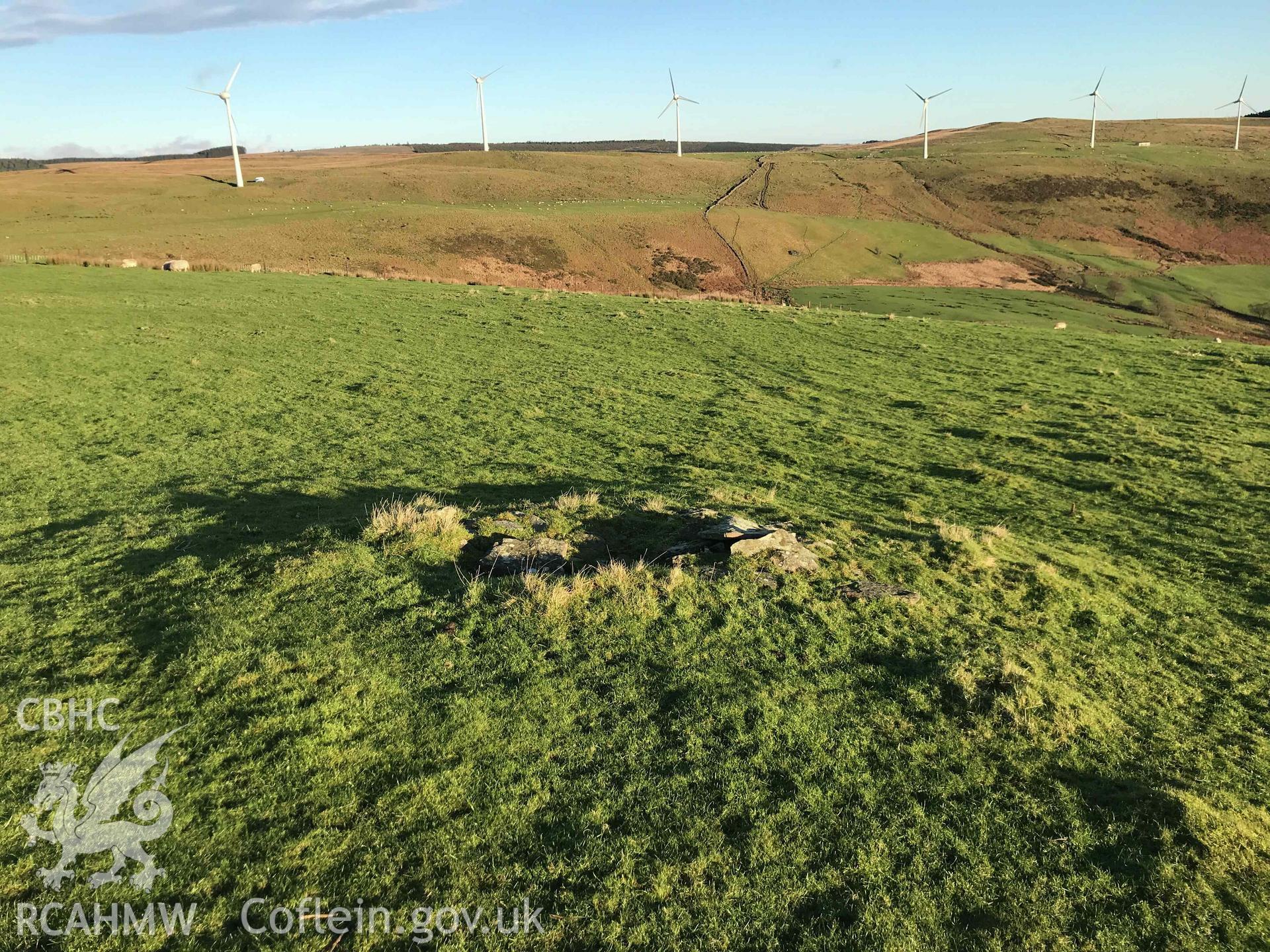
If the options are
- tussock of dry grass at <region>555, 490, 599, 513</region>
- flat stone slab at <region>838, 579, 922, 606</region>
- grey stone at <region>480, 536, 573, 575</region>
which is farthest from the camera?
tussock of dry grass at <region>555, 490, 599, 513</region>

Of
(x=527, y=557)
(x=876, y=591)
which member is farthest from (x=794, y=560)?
(x=527, y=557)

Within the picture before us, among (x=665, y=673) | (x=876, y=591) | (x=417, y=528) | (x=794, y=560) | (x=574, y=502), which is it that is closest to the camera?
(x=665, y=673)

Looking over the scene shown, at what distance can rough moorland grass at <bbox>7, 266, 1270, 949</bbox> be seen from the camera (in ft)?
19.7

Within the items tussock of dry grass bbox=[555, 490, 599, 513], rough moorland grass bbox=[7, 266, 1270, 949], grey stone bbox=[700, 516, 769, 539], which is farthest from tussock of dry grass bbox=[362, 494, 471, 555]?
grey stone bbox=[700, 516, 769, 539]

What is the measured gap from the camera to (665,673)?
8.86 metres

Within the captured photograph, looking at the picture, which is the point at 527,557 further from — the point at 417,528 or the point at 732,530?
the point at 732,530

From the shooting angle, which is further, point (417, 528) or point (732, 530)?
point (417, 528)

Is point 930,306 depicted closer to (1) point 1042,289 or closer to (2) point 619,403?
(1) point 1042,289

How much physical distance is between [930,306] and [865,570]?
50.4 m

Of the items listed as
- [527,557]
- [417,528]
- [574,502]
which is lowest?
[527,557]

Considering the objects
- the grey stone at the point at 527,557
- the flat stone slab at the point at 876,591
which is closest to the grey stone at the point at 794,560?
the flat stone slab at the point at 876,591

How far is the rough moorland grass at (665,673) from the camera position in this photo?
600cm

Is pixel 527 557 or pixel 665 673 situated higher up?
pixel 527 557

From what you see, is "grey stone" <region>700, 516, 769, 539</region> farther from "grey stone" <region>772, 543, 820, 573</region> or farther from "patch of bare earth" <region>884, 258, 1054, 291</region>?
"patch of bare earth" <region>884, 258, 1054, 291</region>
